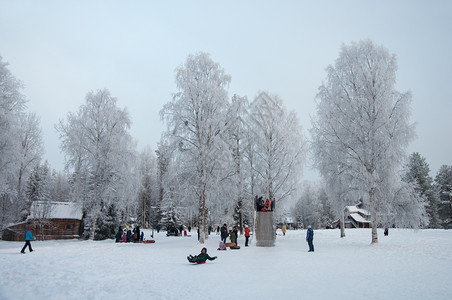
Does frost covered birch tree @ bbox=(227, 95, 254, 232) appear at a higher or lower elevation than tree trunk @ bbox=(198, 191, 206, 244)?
higher

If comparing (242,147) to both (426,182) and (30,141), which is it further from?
(426,182)

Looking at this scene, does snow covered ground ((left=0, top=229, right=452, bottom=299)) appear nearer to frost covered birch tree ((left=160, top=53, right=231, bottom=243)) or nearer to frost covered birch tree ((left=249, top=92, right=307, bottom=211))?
frost covered birch tree ((left=160, top=53, right=231, bottom=243))

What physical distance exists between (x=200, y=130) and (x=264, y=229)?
888 cm

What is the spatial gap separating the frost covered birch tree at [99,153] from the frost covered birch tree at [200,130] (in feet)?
23.6

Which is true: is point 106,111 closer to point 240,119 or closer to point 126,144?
point 126,144

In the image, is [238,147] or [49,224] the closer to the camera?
[238,147]

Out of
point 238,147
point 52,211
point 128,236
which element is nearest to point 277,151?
point 238,147

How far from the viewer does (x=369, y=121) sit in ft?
62.2

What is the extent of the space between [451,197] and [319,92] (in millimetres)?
37287

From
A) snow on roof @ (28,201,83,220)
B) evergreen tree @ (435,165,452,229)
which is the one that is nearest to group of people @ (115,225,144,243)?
snow on roof @ (28,201,83,220)

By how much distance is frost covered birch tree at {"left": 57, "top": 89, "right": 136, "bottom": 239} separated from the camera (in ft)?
86.8

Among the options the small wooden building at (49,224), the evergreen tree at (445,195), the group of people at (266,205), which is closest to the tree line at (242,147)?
the small wooden building at (49,224)

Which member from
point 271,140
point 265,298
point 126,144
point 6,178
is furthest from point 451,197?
point 6,178

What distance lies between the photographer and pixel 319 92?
21.8 meters
